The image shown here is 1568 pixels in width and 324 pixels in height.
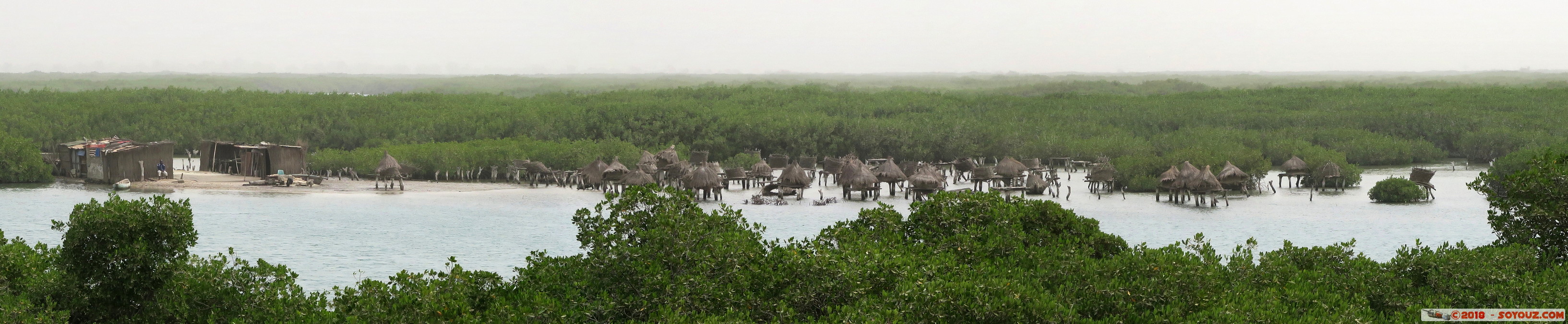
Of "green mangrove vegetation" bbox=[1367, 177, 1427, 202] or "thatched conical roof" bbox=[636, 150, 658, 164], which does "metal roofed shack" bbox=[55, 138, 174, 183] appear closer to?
"thatched conical roof" bbox=[636, 150, 658, 164]

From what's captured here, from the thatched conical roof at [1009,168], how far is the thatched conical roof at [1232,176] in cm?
681

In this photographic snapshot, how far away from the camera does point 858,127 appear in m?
57.3

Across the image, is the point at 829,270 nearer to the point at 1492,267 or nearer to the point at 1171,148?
the point at 1492,267

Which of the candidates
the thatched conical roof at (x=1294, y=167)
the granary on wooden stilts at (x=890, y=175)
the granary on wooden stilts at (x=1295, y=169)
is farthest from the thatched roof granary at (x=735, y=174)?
the thatched conical roof at (x=1294, y=167)

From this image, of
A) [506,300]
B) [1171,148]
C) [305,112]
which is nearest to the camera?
[506,300]

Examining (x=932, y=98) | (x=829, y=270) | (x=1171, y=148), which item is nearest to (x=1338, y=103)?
(x=1171, y=148)

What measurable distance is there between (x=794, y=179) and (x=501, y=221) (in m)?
9.17

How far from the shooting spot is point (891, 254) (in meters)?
12.5

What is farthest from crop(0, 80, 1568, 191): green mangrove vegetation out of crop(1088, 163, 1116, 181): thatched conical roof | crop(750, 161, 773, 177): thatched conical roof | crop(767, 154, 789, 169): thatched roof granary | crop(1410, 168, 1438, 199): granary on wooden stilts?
crop(750, 161, 773, 177): thatched conical roof

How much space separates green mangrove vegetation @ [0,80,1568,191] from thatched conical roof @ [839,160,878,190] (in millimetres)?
11099

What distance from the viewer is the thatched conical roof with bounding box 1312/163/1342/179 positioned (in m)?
40.8

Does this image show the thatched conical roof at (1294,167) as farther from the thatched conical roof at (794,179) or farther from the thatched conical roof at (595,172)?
the thatched conical roof at (595,172)

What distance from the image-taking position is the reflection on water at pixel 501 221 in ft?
90.9

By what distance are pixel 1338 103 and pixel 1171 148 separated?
17201 mm
